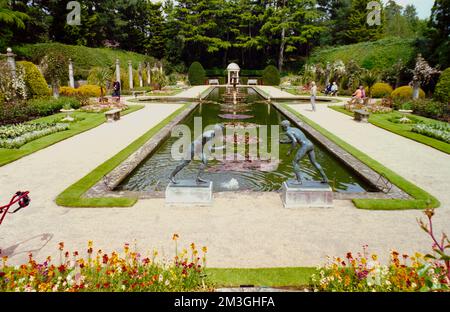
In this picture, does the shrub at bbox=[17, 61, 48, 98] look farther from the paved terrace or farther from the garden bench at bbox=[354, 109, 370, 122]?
the garden bench at bbox=[354, 109, 370, 122]

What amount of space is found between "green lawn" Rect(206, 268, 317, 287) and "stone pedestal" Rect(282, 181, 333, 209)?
2463 millimetres

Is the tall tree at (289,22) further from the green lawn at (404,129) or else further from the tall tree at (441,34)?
the green lawn at (404,129)

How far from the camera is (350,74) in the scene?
112 ft

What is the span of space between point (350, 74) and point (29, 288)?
115ft

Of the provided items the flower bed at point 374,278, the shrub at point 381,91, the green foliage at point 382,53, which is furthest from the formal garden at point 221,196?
the green foliage at point 382,53

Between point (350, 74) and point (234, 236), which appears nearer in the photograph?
point (234, 236)

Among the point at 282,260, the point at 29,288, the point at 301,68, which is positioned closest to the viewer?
the point at 29,288

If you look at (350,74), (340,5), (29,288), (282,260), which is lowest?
(282,260)

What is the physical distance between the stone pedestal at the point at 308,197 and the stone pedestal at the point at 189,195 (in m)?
1.68

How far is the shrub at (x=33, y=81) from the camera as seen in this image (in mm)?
21375

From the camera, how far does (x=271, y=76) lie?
49.7m

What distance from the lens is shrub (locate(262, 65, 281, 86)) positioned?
49.5m

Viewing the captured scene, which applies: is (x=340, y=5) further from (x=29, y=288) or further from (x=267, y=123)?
(x=29, y=288)

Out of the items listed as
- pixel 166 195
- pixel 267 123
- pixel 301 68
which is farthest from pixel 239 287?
pixel 301 68
